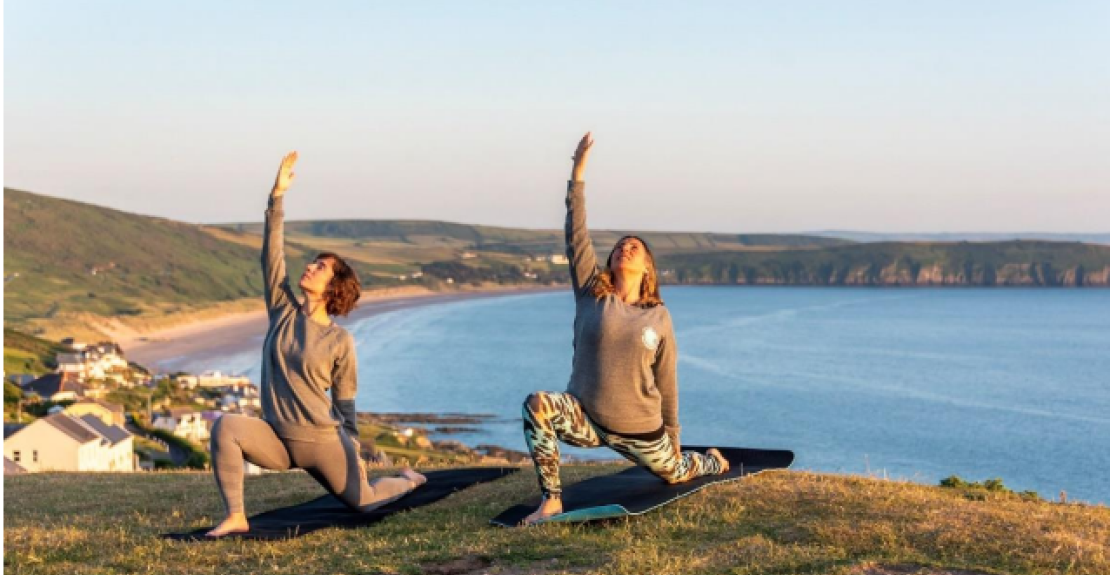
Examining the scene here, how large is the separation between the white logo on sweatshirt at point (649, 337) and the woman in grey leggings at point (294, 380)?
234 centimetres

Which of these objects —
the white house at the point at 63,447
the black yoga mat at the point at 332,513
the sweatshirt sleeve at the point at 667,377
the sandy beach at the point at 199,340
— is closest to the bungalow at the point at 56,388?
the white house at the point at 63,447

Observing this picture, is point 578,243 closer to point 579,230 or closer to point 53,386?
point 579,230

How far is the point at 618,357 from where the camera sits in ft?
30.7

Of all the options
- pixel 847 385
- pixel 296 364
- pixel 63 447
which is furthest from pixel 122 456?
pixel 847 385

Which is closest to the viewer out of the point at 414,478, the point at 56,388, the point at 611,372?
the point at 611,372

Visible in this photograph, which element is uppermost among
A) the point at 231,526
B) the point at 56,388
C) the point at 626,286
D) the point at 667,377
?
the point at 626,286

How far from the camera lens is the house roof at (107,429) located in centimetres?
6392

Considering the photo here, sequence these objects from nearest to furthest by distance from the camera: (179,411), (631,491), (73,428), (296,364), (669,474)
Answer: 1. (296,364)
2. (669,474)
3. (631,491)
4. (73,428)
5. (179,411)

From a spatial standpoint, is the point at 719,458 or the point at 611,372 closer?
the point at 611,372

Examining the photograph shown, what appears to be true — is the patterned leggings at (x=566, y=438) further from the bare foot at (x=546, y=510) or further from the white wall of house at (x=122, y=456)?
the white wall of house at (x=122, y=456)

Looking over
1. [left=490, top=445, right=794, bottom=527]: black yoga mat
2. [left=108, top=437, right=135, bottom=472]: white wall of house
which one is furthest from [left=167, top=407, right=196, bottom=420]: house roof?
[left=490, top=445, right=794, bottom=527]: black yoga mat

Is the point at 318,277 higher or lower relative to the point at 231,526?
higher

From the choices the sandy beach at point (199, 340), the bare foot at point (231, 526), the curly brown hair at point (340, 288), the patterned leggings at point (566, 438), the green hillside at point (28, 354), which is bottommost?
the sandy beach at point (199, 340)

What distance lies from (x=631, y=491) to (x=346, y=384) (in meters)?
2.61
